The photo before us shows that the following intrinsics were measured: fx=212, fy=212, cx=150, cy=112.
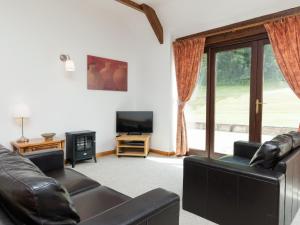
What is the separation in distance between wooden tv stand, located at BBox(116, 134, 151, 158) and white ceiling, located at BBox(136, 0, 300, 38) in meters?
2.24

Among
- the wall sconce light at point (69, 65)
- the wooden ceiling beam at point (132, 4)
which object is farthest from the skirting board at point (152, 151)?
the wooden ceiling beam at point (132, 4)

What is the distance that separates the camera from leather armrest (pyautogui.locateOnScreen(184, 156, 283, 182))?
163 centimetres

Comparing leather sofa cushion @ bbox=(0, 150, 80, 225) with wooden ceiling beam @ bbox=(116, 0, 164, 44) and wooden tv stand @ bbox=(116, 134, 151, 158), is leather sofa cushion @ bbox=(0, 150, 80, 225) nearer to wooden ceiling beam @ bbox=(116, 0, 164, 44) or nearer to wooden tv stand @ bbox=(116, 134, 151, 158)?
wooden tv stand @ bbox=(116, 134, 151, 158)

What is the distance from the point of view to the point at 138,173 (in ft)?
Result: 11.1

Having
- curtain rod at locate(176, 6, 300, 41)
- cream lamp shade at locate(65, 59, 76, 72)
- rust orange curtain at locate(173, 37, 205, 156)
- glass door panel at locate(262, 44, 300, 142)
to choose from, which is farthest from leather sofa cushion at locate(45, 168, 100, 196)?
curtain rod at locate(176, 6, 300, 41)

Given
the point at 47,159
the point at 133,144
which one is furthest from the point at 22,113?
the point at 133,144

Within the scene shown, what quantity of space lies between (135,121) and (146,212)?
351cm

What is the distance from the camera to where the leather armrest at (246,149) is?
2.70 meters

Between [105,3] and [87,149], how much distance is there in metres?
2.80

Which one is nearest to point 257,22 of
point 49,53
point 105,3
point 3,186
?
point 105,3

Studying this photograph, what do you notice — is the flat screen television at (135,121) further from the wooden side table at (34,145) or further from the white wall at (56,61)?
the wooden side table at (34,145)

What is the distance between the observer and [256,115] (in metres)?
3.54

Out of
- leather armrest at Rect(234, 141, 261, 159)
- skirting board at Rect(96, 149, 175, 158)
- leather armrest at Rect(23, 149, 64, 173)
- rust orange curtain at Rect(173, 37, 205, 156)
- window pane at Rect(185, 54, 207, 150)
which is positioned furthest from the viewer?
skirting board at Rect(96, 149, 175, 158)

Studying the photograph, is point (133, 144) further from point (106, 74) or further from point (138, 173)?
point (106, 74)
